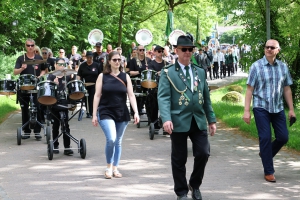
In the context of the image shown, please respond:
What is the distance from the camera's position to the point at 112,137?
909 centimetres

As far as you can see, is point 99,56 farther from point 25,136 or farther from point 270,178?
point 270,178

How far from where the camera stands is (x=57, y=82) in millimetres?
11891

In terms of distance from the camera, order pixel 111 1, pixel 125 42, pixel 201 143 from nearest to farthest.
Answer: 1. pixel 201 143
2. pixel 111 1
3. pixel 125 42

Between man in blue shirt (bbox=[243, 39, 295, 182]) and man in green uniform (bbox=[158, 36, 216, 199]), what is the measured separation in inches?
62.8

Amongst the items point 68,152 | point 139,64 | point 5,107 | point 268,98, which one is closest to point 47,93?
point 68,152

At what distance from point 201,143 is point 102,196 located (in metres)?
1.53

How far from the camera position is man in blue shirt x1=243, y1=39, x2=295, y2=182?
890 cm

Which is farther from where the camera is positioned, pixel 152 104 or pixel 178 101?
pixel 152 104

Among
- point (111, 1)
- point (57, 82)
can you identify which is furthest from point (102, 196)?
point (111, 1)

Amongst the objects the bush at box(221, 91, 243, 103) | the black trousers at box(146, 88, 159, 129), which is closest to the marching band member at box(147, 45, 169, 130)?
the black trousers at box(146, 88, 159, 129)

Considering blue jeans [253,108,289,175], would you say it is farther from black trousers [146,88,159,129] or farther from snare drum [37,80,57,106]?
black trousers [146,88,159,129]

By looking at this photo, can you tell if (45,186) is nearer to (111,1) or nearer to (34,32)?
(34,32)

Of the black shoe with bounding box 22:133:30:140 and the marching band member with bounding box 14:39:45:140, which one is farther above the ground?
the marching band member with bounding box 14:39:45:140

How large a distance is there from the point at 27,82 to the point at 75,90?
204 cm
